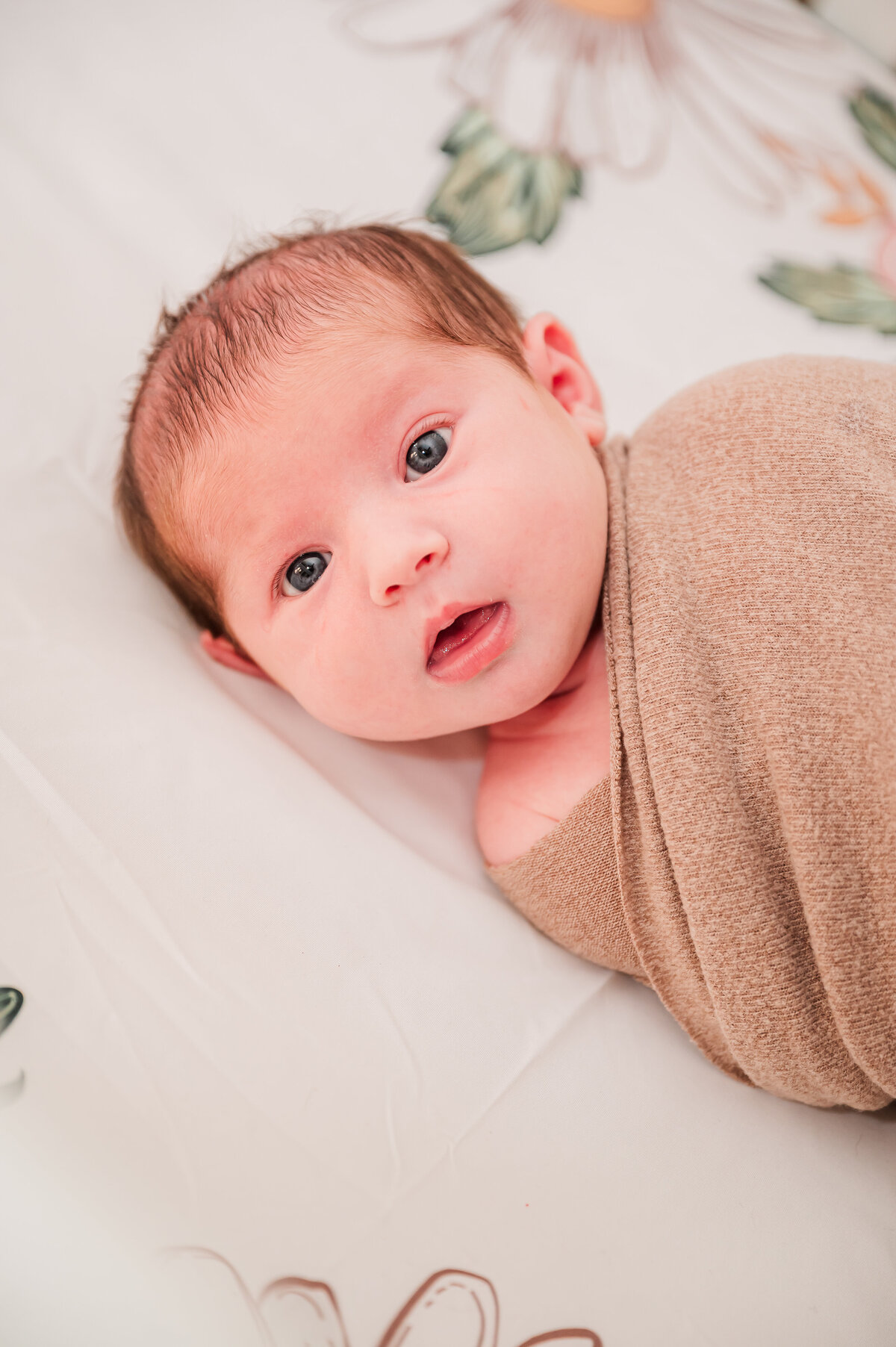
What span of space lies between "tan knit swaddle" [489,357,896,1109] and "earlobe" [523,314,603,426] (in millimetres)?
159

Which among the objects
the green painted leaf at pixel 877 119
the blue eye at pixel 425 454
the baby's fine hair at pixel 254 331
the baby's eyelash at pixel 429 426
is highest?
the baby's fine hair at pixel 254 331

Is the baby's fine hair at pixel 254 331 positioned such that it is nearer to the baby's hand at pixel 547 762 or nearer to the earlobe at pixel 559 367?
the earlobe at pixel 559 367

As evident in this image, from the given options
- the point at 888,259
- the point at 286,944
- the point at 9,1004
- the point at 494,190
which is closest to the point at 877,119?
the point at 888,259

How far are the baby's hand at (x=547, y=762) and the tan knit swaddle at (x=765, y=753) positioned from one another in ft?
0.18

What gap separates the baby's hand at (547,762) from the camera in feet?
3.10

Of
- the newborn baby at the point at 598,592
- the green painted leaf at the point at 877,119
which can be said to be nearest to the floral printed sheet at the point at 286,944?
the newborn baby at the point at 598,592

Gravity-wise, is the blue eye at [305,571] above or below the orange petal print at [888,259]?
above

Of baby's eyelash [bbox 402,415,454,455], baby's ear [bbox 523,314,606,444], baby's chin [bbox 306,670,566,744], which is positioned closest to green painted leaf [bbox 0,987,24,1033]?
baby's chin [bbox 306,670,566,744]

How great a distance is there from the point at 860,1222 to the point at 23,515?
111 cm

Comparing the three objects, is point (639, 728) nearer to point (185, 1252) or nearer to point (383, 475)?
point (383, 475)

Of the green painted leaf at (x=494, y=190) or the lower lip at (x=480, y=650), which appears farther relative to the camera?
the green painted leaf at (x=494, y=190)

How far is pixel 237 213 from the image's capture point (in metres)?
1.30

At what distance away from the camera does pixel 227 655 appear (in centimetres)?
105

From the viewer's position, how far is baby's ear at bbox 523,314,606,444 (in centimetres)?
99
